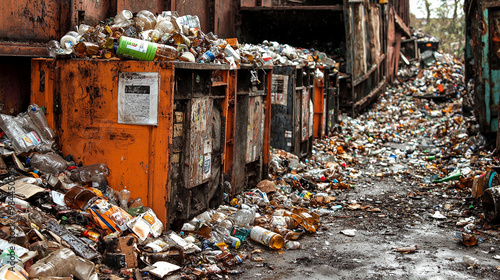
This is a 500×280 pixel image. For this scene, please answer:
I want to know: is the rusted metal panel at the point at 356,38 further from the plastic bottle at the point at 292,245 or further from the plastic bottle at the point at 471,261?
the plastic bottle at the point at 471,261

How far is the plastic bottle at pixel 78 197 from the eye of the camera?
12.7 feet

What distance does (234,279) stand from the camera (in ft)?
12.0

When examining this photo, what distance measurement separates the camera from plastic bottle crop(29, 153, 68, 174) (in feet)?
13.5

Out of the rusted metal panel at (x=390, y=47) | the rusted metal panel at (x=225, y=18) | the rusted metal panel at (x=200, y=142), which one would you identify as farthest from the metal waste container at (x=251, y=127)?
the rusted metal panel at (x=390, y=47)

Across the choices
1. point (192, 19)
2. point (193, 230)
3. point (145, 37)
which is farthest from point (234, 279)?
point (192, 19)

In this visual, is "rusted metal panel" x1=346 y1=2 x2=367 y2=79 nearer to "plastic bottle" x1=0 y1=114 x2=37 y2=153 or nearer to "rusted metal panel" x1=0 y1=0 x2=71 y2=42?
"rusted metal panel" x1=0 y1=0 x2=71 y2=42

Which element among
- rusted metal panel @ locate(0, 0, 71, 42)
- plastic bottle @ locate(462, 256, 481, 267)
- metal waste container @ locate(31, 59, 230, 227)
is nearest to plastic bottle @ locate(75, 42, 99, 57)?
metal waste container @ locate(31, 59, 230, 227)

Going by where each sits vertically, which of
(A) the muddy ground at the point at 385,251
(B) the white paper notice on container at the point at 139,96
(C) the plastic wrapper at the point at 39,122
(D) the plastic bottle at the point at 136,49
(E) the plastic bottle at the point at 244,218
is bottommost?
(A) the muddy ground at the point at 385,251

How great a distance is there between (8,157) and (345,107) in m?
8.73

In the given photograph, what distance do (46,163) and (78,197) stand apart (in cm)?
49

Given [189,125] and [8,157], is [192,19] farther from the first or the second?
[8,157]

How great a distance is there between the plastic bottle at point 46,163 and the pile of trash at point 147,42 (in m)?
0.88

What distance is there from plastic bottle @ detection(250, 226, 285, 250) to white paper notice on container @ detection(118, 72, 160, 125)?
1344mm

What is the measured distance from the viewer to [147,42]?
4109mm
